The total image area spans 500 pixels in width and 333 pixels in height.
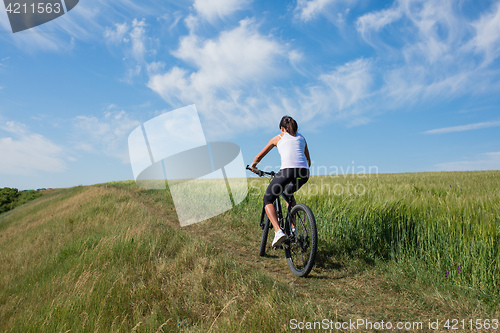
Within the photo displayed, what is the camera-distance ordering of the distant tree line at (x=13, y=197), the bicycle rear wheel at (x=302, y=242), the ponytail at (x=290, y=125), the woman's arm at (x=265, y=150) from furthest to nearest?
1. the distant tree line at (x=13, y=197)
2. the woman's arm at (x=265, y=150)
3. the ponytail at (x=290, y=125)
4. the bicycle rear wheel at (x=302, y=242)

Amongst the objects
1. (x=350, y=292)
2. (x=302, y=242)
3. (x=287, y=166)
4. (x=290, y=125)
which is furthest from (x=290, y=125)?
(x=350, y=292)

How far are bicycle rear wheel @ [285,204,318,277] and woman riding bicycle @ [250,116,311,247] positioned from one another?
0.33 metres

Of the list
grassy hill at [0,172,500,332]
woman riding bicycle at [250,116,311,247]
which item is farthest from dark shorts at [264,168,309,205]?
grassy hill at [0,172,500,332]

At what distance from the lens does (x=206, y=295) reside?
375 cm

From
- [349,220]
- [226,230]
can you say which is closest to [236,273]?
[349,220]

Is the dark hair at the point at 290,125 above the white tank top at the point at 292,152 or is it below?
above

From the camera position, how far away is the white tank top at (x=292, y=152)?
489cm

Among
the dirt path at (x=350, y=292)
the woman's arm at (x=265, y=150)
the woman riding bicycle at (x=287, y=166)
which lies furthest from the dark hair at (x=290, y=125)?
the dirt path at (x=350, y=292)

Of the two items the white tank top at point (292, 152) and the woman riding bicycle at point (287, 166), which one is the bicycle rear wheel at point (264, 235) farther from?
the white tank top at point (292, 152)

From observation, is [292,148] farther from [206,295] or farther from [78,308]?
[78,308]

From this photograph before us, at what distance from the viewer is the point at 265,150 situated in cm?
557

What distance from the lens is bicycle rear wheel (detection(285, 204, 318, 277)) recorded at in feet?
14.7

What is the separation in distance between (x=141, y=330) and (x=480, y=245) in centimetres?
466

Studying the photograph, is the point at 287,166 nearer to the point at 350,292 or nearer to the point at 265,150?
the point at 265,150
